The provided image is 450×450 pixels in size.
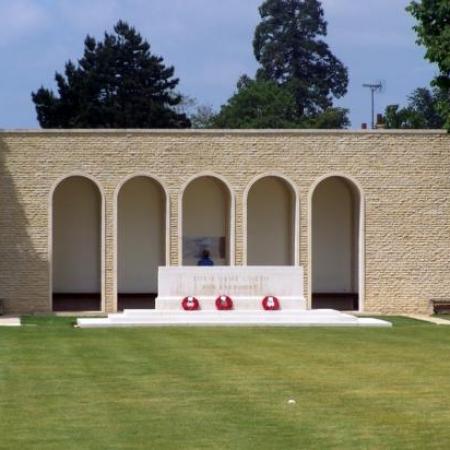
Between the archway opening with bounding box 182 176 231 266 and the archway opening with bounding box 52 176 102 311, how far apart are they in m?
2.62

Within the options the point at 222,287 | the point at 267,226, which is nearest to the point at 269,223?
the point at 267,226

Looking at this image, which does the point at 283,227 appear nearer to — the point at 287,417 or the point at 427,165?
the point at 427,165

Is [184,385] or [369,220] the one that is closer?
[184,385]

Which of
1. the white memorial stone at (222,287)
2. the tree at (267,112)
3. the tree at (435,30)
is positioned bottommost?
the white memorial stone at (222,287)

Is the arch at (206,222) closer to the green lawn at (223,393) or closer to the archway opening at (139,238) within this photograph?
the archway opening at (139,238)

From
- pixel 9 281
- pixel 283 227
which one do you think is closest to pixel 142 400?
pixel 9 281

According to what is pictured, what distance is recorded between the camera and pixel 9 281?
121 feet

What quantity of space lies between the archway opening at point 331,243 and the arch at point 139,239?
4673 millimetres

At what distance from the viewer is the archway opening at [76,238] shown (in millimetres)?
39656

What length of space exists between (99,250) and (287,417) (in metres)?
25.7

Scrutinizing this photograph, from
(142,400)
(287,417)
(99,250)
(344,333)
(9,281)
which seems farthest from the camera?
(99,250)

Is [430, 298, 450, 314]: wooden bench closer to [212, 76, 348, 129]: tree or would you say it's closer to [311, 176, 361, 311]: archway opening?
[311, 176, 361, 311]: archway opening

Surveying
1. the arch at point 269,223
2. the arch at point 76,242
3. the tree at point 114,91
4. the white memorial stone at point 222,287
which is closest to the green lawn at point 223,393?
the white memorial stone at point 222,287

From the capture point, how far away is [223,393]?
16.5 meters
